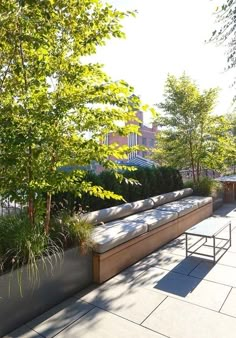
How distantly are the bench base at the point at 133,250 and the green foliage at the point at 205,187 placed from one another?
219cm

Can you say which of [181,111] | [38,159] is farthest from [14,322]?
[181,111]

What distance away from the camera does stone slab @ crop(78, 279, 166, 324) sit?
2699 mm

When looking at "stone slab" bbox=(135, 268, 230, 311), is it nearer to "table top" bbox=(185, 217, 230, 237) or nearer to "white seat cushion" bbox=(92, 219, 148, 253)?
"white seat cushion" bbox=(92, 219, 148, 253)

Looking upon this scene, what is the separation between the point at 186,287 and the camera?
128 inches

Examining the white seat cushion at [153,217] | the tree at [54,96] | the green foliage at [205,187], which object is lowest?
the white seat cushion at [153,217]

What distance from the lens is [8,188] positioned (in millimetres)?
2645

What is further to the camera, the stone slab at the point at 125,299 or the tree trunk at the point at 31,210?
the tree trunk at the point at 31,210

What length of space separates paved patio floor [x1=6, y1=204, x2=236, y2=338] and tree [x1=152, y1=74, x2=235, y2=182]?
4565 millimetres

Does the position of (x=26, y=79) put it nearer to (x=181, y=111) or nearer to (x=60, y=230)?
(x=60, y=230)

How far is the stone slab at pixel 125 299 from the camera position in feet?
8.86

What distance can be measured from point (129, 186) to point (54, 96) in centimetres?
360

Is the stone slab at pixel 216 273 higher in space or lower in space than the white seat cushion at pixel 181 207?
lower

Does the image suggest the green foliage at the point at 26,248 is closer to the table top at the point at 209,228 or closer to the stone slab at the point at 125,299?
the stone slab at the point at 125,299

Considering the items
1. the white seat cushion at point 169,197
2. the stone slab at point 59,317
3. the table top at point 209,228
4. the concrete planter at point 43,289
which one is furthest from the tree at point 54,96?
the white seat cushion at point 169,197
